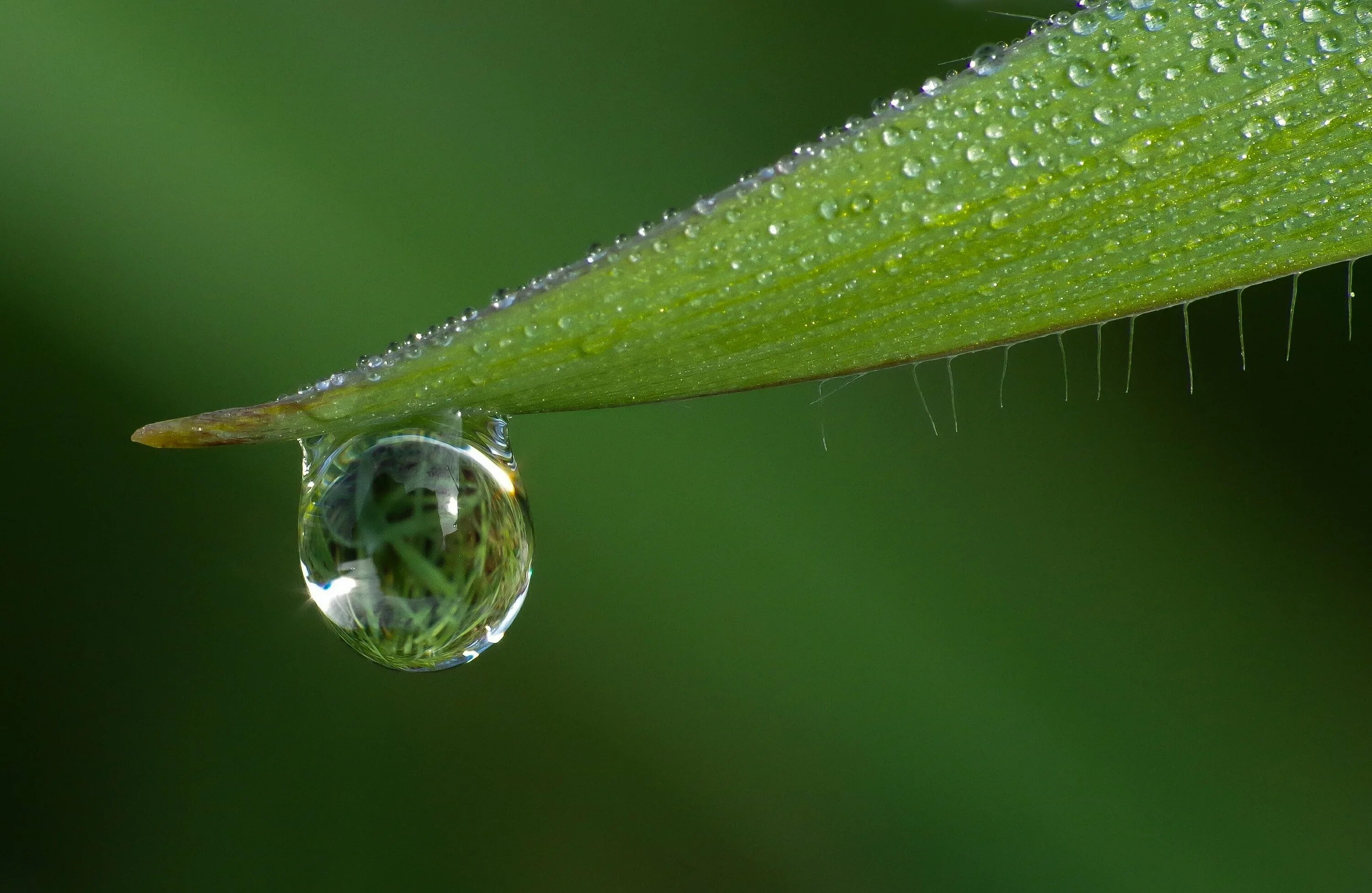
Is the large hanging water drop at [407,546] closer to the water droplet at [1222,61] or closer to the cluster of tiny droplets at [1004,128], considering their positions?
the cluster of tiny droplets at [1004,128]

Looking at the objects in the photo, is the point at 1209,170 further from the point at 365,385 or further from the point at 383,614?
the point at 383,614

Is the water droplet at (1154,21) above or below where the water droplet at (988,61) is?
above

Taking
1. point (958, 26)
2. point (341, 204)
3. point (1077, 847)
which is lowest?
point (1077, 847)

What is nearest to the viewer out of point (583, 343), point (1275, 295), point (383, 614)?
point (583, 343)

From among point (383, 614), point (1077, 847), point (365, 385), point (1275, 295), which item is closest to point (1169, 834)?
point (1077, 847)

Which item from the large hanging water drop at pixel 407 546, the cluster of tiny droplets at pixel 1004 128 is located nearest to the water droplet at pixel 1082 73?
the cluster of tiny droplets at pixel 1004 128

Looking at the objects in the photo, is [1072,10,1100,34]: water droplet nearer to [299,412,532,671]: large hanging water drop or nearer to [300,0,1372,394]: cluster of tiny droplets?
[300,0,1372,394]: cluster of tiny droplets

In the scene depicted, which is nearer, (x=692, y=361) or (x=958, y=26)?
(x=692, y=361)

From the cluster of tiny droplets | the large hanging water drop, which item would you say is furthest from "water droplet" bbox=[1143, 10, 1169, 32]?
the large hanging water drop
